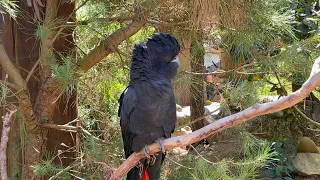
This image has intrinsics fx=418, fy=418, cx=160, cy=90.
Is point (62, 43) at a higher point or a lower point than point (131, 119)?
higher

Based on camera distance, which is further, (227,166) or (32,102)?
(32,102)

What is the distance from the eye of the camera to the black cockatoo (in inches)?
47.0

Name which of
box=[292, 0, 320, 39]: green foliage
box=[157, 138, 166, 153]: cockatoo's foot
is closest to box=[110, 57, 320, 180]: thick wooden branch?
box=[157, 138, 166, 153]: cockatoo's foot

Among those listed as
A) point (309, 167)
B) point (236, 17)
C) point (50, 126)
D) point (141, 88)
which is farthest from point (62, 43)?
point (309, 167)

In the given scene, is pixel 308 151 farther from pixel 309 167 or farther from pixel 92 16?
pixel 92 16

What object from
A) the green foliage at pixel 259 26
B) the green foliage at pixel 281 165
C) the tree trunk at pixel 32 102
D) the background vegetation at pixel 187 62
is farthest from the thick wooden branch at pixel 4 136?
the green foliage at pixel 281 165

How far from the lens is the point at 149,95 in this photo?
1197 mm

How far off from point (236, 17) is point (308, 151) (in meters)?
1.19

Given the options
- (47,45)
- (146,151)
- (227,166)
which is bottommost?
(227,166)

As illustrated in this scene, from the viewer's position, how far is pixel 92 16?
136 centimetres

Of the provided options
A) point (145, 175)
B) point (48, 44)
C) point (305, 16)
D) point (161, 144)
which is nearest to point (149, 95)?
point (161, 144)

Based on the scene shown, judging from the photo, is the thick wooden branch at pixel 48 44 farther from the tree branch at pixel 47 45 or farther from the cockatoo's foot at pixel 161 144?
the cockatoo's foot at pixel 161 144

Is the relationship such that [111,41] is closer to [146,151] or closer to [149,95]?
[149,95]

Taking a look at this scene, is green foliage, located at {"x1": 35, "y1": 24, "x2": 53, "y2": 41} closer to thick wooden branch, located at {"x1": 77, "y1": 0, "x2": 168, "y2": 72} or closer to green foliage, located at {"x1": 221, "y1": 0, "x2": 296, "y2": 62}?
thick wooden branch, located at {"x1": 77, "y1": 0, "x2": 168, "y2": 72}
